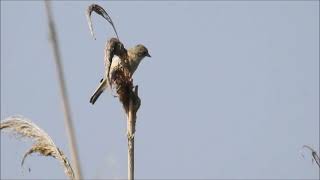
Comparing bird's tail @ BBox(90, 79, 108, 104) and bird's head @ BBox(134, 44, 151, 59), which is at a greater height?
bird's head @ BBox(134, 44, 151, 59)

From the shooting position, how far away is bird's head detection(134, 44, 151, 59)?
870 cm

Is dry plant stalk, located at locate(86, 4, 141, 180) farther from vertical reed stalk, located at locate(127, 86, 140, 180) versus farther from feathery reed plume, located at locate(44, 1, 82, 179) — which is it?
feathery reed plume, located at locate(44, 1, 82, 179)

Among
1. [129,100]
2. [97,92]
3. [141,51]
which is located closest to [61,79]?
[129,100]

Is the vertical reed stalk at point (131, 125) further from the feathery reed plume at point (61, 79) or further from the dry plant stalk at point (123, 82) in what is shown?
the feathery reed plume at point (61, 79)

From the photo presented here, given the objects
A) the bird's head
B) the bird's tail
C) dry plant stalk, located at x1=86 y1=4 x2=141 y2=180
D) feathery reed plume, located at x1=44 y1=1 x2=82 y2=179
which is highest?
the bird's head

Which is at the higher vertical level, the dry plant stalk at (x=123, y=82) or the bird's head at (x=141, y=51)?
the bird's head at (x=141, y=51)

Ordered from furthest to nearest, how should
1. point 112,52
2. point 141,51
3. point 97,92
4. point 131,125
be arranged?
point 141,51 → point 97,92 → point 112,52 → point 131,125

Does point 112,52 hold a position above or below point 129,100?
above

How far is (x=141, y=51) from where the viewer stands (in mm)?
8844

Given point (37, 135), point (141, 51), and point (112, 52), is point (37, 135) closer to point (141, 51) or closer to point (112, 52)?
point (112, 52)

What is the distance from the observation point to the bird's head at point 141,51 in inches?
343

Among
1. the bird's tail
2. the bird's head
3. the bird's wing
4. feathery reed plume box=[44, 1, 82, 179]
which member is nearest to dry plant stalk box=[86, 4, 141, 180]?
the bird's wing

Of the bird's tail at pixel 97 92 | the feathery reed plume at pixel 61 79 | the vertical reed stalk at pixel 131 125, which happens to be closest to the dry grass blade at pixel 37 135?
the vertical reed stalk at pixel 131 125

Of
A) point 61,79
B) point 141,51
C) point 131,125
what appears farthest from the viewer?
point 141,51
